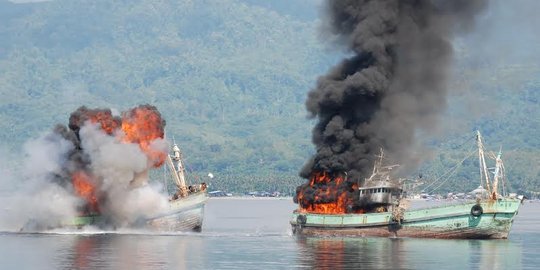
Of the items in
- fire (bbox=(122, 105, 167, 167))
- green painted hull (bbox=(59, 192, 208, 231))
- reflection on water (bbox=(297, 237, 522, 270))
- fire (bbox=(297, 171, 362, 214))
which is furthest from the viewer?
fire (bbox=(122, 105, 167, 167))

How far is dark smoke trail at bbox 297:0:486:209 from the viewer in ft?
434

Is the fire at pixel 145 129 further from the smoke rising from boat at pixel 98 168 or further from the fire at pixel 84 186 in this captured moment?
the fire at pixel 84 186

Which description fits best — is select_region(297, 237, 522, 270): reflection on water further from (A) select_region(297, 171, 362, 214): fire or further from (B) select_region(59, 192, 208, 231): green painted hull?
(B) select_region(59, 192, 208, 231): green painted hull

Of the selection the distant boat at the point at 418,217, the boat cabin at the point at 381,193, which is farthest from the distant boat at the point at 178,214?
the boat cabin at the point at 381,193

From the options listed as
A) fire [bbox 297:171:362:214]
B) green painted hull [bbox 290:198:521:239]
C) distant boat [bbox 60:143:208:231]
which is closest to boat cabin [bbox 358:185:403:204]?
green painted hull [bbox 290:198:521:239]

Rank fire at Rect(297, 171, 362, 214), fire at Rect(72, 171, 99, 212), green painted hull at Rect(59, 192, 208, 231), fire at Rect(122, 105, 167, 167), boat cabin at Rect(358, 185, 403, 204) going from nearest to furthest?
boat cabin at Rect(358, 185, 403, 204) < fire at Rect(297, 171, 362, 214) < green painted hull at Rect(59, 192, 208, 231) < fire at Rect(72, 171, 99, 212) < fire at Rect(122, 105, 167, 167)

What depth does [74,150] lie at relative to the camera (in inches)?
5389

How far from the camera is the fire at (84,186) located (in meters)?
136

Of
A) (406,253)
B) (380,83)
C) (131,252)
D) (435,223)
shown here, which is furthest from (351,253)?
(380,83)

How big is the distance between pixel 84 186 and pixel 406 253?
43.5 m

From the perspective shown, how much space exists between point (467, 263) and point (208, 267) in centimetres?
2080

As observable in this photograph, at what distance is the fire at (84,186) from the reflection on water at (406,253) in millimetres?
25222

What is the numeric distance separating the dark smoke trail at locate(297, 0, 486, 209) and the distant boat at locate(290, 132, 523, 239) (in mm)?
4264

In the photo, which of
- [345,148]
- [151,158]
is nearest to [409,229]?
[345,148]
